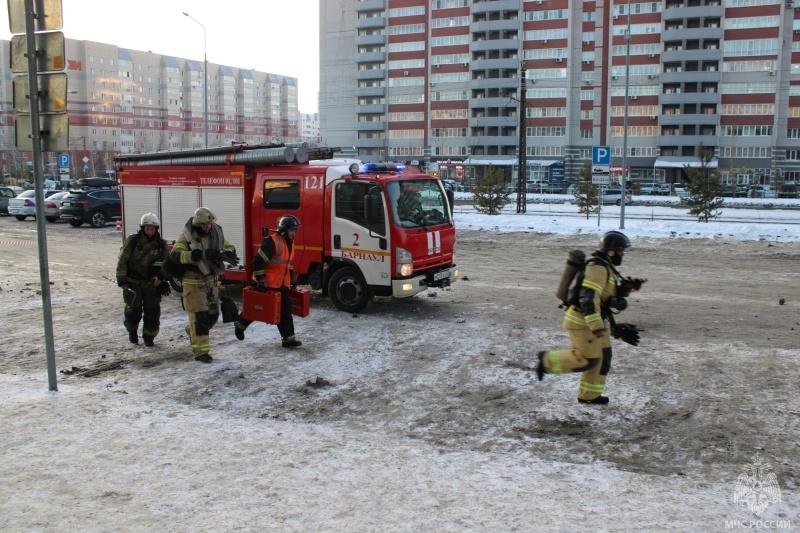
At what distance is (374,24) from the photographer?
99375mm

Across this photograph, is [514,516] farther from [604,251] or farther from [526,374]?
[526,374]

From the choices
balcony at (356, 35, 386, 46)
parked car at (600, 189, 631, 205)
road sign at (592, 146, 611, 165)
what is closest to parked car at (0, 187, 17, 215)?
road sign at (592, 146, 611, 165)

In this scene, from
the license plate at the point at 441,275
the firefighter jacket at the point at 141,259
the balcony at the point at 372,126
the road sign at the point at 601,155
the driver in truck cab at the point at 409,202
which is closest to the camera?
the firefighter jacket at the point at 141,259

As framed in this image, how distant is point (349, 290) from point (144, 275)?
324 cm

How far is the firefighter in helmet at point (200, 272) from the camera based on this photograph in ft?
25.7

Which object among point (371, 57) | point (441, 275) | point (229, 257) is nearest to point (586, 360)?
point (229, 257)

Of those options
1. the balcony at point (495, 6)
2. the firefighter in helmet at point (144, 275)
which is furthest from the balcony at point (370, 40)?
the firefighter in helmet at point (144, 275)

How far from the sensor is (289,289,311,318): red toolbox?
8.63 m

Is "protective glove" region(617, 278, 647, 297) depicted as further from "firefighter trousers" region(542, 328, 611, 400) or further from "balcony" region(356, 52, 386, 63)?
"balcony" region(356, 52, 386, 63)

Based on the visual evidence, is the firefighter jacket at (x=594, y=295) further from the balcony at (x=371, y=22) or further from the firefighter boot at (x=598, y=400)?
the balcony at (x=371, y=22)

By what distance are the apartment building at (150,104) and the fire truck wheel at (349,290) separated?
93.5 m

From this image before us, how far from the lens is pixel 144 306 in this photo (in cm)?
880

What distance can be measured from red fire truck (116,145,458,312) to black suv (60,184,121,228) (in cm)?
1715

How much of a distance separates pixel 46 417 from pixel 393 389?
129 inches
